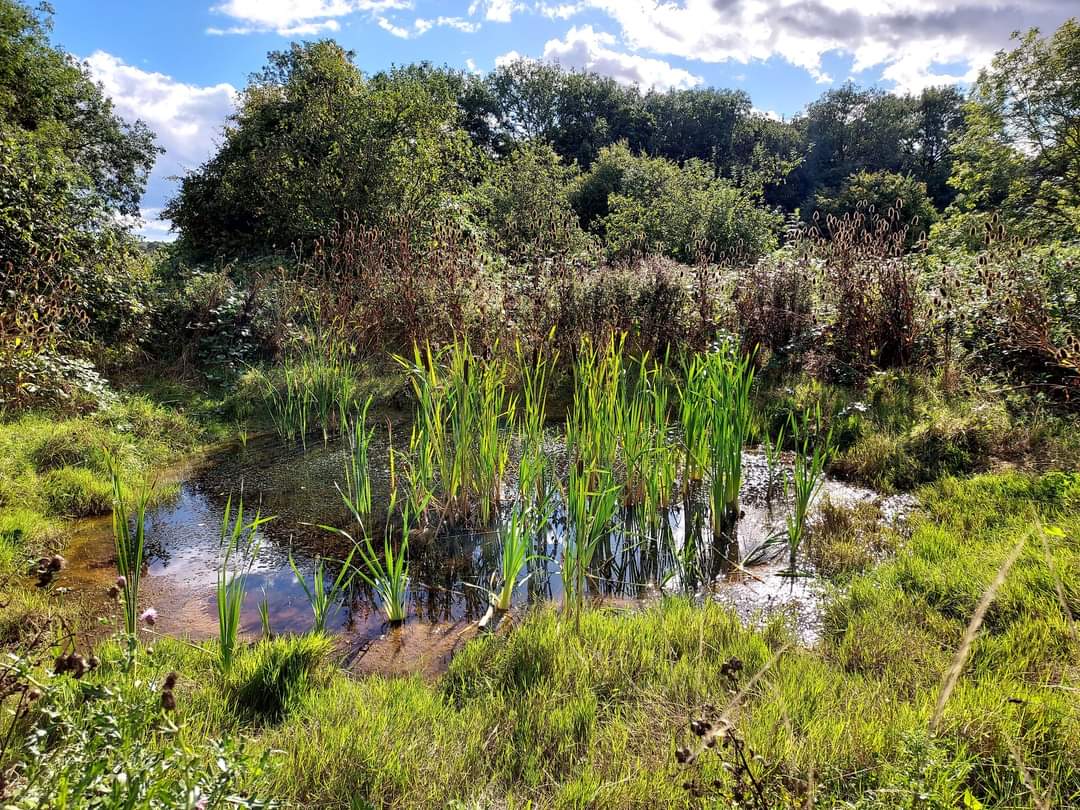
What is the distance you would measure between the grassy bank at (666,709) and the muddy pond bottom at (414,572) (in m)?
0.39

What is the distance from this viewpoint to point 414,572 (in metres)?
3.74

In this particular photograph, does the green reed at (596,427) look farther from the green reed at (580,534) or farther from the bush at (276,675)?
the bush at (276,675)

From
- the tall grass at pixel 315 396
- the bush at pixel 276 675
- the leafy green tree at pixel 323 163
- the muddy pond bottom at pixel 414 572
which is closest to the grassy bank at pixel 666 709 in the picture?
the bush at pixel 276 675

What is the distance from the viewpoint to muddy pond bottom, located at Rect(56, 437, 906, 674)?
3076 mm

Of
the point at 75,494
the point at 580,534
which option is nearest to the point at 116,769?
the point at 580,534

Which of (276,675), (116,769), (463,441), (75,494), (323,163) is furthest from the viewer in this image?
(323,163)

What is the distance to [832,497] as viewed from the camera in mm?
4508

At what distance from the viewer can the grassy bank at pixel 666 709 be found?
5.56ft

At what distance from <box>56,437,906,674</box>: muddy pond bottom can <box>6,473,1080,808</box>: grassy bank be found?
1.27ft

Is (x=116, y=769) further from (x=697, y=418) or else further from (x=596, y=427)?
(x=697, y=418)

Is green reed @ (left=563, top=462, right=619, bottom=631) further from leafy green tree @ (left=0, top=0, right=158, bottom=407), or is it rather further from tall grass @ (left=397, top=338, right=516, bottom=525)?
leafy green tree @ (left=0, top=0, right=158, bottom=407)

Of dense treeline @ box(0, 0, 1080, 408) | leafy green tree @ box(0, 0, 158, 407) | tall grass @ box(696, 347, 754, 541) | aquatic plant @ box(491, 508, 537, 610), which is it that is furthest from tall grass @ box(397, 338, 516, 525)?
leafy green tree @ box(0, 0, 158, 407)

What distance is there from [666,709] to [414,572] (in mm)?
2004

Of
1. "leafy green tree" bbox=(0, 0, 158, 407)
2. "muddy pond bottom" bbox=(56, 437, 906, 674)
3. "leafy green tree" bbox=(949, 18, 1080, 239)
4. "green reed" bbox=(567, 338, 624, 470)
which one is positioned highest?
Result: "leafy green tree" bbox=(949, 18, 1080, 239)
